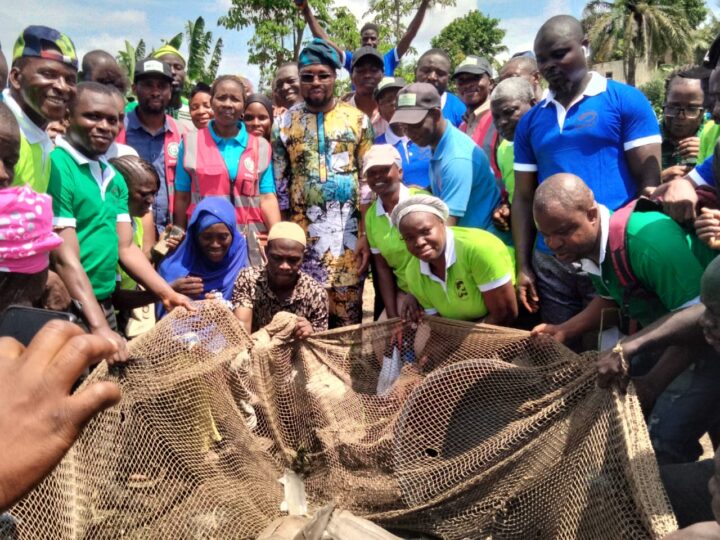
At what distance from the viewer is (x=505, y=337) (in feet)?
11.0

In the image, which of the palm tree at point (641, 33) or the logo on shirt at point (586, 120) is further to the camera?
the palm tree at point (641, 33)

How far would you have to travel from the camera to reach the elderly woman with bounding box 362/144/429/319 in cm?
407

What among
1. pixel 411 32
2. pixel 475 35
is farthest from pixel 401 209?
pixel 475 35

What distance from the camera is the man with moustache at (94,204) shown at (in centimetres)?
341

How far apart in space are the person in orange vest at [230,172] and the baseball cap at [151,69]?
68 centimetres

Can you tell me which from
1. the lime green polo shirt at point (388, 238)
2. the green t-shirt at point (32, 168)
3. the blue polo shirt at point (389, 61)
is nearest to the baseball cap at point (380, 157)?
the lime green polo shirt at point (388, 238)

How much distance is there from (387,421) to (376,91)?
279 centimetres

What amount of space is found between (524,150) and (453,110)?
227 cm

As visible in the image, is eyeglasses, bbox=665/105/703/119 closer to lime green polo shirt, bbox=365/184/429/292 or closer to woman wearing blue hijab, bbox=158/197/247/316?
lime green polo shirt, bbox=365/184/429/292

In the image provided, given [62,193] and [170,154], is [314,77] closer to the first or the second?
[170,154]

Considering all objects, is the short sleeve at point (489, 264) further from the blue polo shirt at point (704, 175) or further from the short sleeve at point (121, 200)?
the short sleeve at point (121, 200)

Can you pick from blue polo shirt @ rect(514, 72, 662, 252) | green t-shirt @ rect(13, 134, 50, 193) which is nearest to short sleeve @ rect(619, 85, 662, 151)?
blue polo shirt @ rect(514, 72, 662, 252)

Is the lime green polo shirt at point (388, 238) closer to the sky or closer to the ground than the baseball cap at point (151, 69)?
closer to the ground

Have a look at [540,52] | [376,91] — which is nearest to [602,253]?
[540,52]
